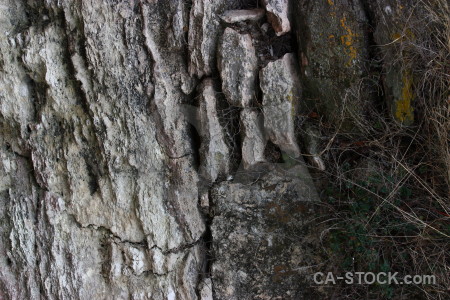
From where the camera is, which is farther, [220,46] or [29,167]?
[29,167]

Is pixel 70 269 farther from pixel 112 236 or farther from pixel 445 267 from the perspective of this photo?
pixel 445 267

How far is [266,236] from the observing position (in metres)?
2.94

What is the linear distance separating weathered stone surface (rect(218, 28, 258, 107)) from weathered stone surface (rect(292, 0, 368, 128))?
0.31 m

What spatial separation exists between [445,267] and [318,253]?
69 cm

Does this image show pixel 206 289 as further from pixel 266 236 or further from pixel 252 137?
pixel 252 137

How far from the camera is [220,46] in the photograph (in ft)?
9.40

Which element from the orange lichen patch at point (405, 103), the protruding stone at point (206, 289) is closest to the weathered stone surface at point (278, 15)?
the orange lichen patch at point (405, 103)

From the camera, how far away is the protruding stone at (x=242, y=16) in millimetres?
2859

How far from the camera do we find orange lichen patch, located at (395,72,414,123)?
2678 mm

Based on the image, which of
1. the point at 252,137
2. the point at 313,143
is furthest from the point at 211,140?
the point at 313,143

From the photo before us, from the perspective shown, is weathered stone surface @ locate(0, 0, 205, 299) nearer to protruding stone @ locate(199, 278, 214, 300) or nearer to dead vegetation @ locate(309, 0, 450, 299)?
protruding stone @ locate(199, 278, 214, 300)

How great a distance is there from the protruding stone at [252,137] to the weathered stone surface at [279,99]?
6 cm

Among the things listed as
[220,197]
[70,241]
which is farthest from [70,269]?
[220,197]

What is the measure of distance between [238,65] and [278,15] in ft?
1.19
